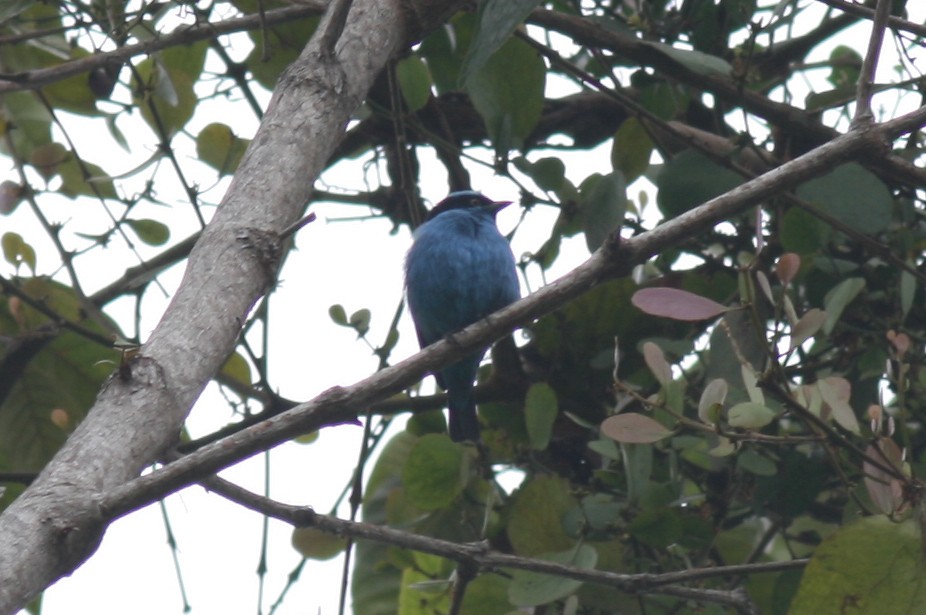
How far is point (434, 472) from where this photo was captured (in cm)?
321

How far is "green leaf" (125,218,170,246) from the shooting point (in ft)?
11.6

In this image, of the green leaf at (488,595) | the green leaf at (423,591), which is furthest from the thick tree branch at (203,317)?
the green leaf at (488,595)

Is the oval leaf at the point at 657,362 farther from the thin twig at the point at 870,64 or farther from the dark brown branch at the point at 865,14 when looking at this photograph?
the dark brown branch at the point at 865,14

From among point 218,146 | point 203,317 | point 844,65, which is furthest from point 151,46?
point 844,65

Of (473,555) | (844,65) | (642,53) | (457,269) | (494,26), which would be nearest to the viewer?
(494,26)

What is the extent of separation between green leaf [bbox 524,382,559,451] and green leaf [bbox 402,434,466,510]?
229mm

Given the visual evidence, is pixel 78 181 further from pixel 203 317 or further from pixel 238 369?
pixel 203 317

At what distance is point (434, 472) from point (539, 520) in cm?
34

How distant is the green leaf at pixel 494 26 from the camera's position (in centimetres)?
194

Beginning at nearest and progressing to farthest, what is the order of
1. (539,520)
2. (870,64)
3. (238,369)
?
(870,64) → (539,520) → (238,369)

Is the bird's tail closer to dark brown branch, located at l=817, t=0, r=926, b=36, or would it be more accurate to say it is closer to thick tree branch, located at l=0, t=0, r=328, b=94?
thick tree branch, located at l=0, t=0, r=328, b=94

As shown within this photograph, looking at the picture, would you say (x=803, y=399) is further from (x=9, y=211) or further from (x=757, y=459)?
(x=9, y=211)

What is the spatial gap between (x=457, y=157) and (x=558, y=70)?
1.51 ft

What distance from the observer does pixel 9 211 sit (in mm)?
3510
